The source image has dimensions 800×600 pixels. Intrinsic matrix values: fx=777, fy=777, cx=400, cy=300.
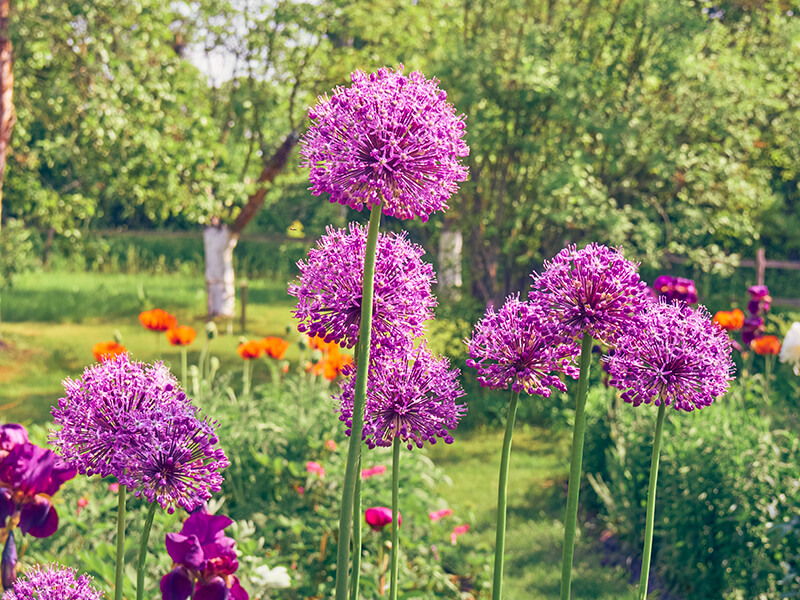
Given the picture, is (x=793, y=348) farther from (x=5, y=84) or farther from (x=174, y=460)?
(x=5, y=84)

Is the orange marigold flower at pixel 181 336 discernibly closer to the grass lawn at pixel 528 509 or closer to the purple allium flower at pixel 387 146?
the grass lawn at pixel 528 509

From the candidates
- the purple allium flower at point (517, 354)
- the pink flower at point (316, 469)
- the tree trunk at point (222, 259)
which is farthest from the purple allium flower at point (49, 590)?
the tree trunk at point (222, 259)

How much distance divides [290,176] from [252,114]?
8.66ft

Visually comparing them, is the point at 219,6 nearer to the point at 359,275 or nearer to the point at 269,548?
the point at 269,548

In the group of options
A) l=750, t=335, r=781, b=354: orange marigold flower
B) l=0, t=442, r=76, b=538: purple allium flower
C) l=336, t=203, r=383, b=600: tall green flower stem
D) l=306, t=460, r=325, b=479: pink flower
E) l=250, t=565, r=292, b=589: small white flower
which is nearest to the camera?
l=336, t=203, r=383, b=600: tall green flower stem

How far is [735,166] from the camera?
8516 millimetres

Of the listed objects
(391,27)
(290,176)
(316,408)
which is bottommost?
(316,408)

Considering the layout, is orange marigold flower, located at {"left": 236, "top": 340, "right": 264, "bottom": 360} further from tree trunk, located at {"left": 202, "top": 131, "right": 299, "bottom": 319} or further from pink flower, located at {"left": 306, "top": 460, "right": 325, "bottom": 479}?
tree trunk, located at {"left": 202, "top": 131, "right": 299, "bottom": 319}

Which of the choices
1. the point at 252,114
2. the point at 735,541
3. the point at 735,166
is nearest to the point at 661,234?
the point at 735,166

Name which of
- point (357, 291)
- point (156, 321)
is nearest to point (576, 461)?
point (357, 291)

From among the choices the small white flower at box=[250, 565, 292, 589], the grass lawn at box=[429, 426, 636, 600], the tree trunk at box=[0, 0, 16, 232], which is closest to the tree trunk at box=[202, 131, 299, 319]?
the tree trunk at box=[0, 0, 16, 232]

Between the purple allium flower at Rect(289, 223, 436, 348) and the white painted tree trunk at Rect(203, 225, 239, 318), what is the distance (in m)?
11.8

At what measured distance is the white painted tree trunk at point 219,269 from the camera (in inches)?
509

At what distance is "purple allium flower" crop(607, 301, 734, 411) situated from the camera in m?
1.37
